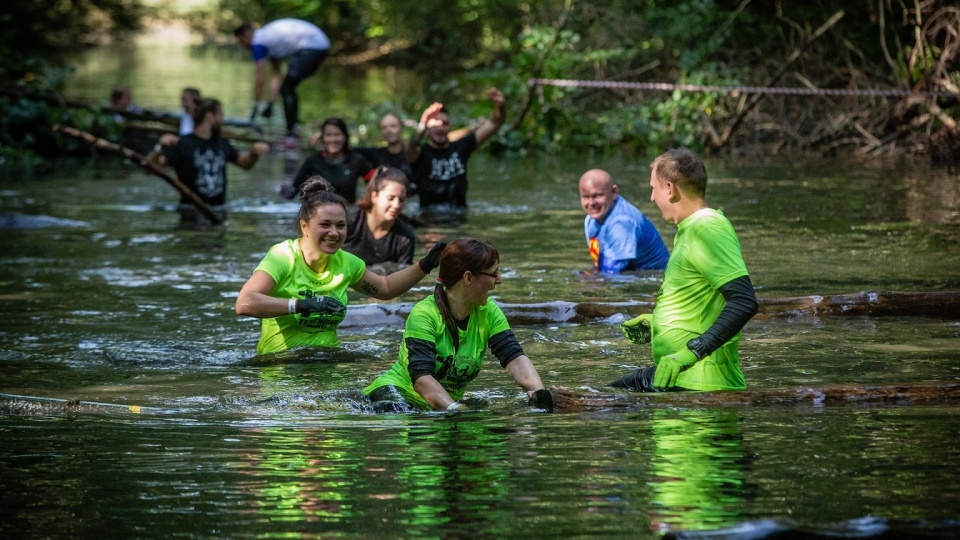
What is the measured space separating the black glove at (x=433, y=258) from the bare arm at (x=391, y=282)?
105 millimetres

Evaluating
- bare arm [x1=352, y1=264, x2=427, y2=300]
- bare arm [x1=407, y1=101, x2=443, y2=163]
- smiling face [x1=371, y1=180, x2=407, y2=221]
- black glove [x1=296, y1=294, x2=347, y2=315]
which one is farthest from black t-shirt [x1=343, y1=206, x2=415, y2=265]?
bare arm [x1=407, y1=101, x2=443, y2=163]

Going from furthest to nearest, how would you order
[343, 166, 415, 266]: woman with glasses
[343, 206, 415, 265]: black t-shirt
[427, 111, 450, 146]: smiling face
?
[427, 111, 450, 146]: smiling face < [343, 206, 415, 265]: black t-shirt < [343, 166, 415, 266]: woman with glasses

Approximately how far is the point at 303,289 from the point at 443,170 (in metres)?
7.47

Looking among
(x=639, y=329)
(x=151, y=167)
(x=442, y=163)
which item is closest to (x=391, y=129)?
(x=442, y=163)

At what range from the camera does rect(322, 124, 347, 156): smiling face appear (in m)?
13.3

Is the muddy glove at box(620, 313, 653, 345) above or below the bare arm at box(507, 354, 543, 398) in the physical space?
above

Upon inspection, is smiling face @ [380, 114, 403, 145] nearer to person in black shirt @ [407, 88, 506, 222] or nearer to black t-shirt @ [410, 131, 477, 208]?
person in black shirt @ [407, 88, 506, 222]

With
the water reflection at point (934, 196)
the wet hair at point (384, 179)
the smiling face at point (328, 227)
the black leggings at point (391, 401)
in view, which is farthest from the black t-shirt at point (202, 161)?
the black leggings at point (391, 401)

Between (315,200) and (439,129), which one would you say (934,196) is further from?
(315,200)

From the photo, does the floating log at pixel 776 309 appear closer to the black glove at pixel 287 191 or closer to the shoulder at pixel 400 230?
the shoulder at pixel 400 230

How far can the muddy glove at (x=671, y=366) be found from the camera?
629 centimetres

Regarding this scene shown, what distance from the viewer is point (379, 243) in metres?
10.8

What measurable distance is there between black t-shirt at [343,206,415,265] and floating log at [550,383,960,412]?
4448 mm

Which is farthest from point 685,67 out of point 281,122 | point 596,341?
point 596,341
